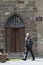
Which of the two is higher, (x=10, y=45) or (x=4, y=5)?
(x=4, y=5)

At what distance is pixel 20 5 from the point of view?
25.0m

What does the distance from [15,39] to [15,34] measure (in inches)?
13.3

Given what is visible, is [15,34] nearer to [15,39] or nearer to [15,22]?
[15,39]

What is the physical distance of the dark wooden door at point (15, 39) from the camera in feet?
82.0

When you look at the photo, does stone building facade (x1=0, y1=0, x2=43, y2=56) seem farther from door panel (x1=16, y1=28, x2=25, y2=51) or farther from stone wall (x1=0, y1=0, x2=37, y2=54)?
door panel (x1=16, y1=28, x2=25, y2=51)

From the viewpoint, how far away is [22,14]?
2494 cm

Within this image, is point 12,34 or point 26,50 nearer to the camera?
point 26,50

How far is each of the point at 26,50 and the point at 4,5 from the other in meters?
3.71

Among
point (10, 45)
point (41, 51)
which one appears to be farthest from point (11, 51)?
point (41, 51)

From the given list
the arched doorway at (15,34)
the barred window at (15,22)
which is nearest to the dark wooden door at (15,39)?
the arched doorway at (15,34)

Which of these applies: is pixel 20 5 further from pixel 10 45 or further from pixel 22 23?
pixel 10 45

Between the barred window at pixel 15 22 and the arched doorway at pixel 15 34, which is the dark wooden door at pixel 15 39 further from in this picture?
the barred window at pixel 15 22

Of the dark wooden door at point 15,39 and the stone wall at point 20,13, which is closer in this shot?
the stone wall at point 20,13

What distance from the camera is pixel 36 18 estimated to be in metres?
24.9
